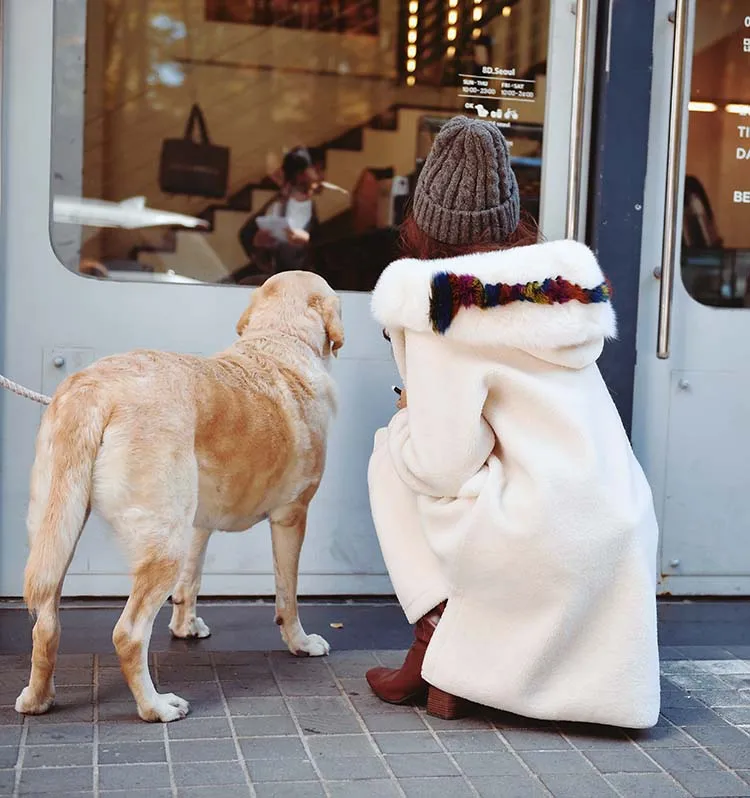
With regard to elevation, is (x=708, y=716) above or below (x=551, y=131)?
below

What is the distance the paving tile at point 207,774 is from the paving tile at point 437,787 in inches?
13.6

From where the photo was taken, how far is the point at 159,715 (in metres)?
3.08

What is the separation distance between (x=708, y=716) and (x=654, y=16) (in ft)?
9.06

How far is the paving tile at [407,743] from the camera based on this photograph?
9.76 feet

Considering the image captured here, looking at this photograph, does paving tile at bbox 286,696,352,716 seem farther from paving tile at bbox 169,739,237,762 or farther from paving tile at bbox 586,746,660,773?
paving tile at bbox 586,746,660,773

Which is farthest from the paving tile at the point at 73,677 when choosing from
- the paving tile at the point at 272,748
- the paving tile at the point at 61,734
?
the paving tile at the point at 272,748

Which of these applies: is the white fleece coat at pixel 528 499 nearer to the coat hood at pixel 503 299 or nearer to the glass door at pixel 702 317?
the coat hood at pixel 503 299

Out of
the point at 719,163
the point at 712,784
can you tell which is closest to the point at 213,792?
the point at 712,784

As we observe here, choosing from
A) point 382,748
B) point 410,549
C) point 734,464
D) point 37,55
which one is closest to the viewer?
point 382,748

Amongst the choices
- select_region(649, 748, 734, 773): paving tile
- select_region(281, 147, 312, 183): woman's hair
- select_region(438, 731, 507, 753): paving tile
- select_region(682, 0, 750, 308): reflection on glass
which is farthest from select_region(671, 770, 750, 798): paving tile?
select_region(281, 147, 312, 183): woman's hair

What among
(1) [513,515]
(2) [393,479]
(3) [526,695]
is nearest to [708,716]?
(3) [526,695]

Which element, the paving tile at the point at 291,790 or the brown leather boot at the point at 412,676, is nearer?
the paving tile at the point at 291,790

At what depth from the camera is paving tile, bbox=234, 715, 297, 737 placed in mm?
3056

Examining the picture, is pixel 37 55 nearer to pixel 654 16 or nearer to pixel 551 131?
pixel 551 131
